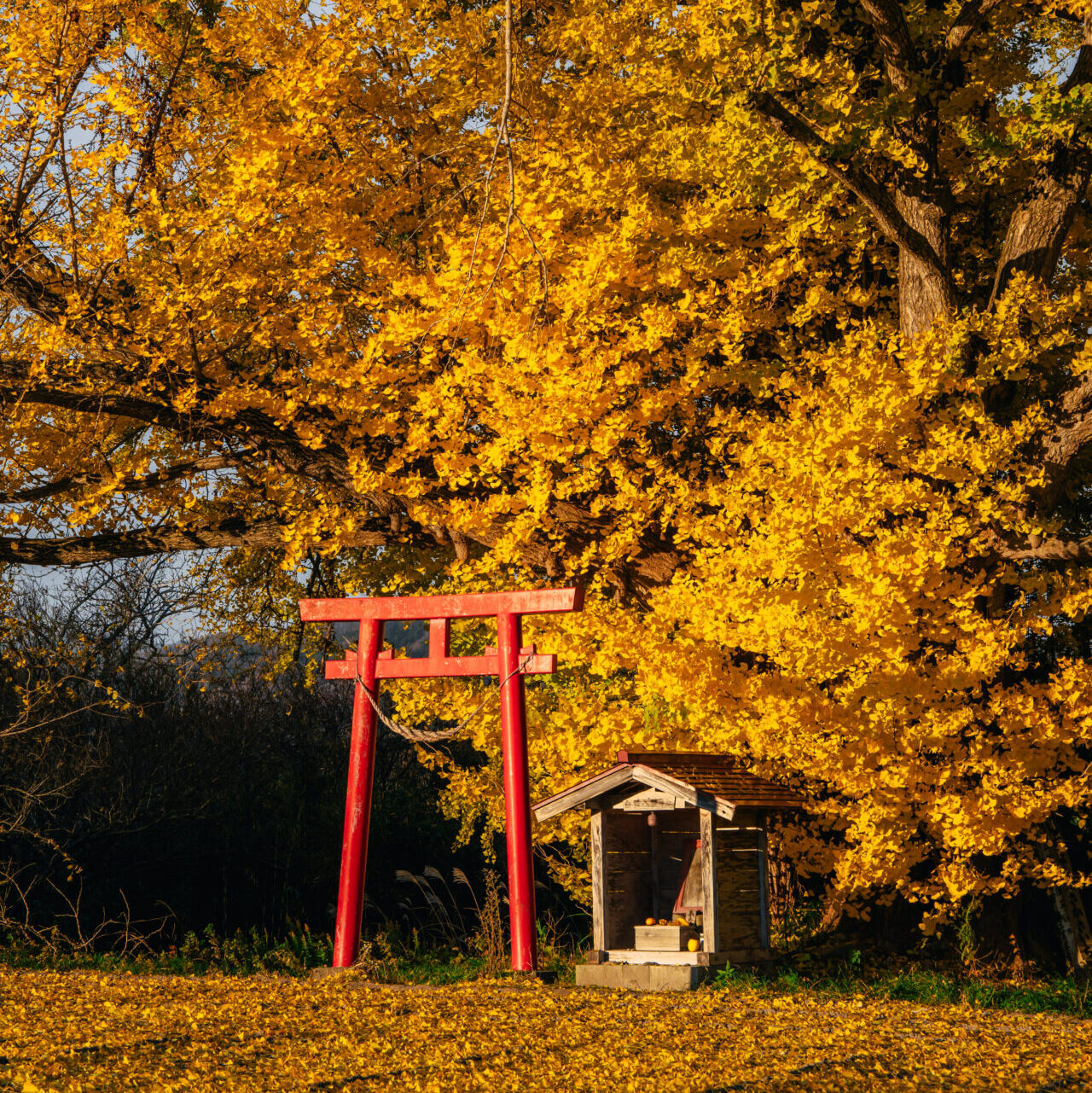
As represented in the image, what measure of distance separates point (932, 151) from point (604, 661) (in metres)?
4.61

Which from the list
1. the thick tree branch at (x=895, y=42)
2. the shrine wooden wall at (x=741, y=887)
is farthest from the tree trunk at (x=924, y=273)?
the shrine wooden wall at (x=741, y=887)

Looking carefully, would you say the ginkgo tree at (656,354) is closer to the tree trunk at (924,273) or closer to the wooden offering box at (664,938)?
the tree trunk at (924,273)

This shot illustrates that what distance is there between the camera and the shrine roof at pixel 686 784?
7586 mm

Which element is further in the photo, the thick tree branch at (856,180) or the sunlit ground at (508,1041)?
the thick tree branch at (856,180)

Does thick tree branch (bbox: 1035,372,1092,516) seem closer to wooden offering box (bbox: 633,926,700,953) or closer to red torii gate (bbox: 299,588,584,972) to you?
red torii gate (bbox: 299,588,584,972)

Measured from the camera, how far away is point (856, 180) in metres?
7.68

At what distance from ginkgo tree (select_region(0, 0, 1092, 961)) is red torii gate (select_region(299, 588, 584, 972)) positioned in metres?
0.48

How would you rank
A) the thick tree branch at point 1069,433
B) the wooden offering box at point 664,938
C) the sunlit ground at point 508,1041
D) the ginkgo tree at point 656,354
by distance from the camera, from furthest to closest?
the thick tree branch at point 1069,433, the wooden offering box at point 664,938, the ginkgo tree at point 656,354, the sunlit ground at point 508,1041

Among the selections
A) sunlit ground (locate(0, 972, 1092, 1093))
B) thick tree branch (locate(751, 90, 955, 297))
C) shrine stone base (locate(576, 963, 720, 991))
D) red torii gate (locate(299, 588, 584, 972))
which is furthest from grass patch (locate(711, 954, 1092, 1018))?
thick tree branch (locate(751, 90, 955, 297))

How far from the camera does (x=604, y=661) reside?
786 cm

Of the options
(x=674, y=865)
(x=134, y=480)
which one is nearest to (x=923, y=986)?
(x=674, y=865)

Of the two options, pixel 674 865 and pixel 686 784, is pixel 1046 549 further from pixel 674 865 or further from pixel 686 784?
pixel 674 865

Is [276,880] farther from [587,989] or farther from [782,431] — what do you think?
[782,431]

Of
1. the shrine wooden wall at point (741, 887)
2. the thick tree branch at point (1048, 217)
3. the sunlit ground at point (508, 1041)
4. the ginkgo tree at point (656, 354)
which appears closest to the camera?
the sunlit ground at point (508, 1041)
